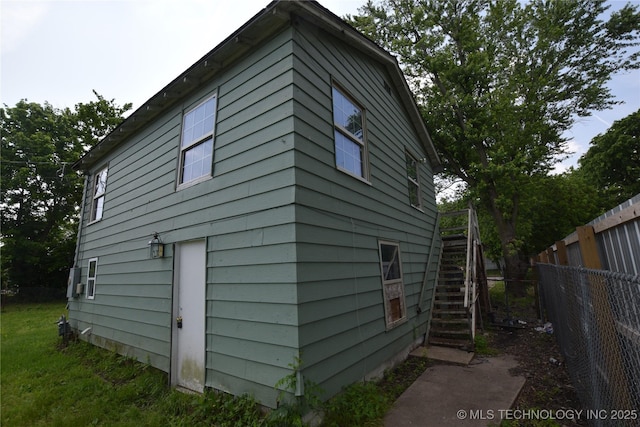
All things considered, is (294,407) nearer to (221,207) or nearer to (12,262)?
(221,207)

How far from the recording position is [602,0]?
12008 mm

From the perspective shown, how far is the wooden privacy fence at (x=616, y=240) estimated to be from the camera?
9.30ft

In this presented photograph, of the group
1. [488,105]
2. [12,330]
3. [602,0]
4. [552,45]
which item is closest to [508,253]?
[488,105]

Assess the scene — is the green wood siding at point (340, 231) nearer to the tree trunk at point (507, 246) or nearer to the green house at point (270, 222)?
the green house at point (270, 222)

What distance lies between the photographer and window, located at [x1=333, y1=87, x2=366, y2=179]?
4682mm

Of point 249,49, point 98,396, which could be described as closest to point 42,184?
point 98,396

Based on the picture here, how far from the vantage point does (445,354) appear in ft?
18.3

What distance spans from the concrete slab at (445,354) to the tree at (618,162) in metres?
22.6

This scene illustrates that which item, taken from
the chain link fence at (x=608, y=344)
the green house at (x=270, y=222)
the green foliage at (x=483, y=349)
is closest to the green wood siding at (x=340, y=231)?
the green house at (x=270, y=222)

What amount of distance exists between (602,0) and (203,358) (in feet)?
64.5

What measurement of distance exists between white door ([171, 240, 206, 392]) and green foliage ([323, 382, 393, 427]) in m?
2.07

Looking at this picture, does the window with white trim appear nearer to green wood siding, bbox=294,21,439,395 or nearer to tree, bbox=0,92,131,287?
green wood siding, bbox=294,21,439,395

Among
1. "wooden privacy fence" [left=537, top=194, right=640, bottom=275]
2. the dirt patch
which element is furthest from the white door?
"wooden privacy fence" [left=537, top=194, right=640, bottom=275]

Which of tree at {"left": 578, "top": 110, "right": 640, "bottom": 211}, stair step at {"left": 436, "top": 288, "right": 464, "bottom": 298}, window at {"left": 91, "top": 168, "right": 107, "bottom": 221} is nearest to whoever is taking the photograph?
stair step at {"left": 436, "top": 288, "right": 464, "bottom": 298}
